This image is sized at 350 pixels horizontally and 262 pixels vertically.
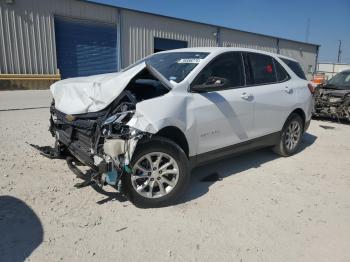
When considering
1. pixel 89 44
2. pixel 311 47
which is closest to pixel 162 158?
pixel 89 44

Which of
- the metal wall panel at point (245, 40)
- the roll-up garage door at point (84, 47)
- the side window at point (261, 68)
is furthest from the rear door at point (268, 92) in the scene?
the metal wall panel at point (245, 40)

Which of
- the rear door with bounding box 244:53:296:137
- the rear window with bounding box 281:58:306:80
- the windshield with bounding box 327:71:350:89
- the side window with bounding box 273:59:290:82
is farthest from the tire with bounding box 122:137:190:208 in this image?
the windshield with bounding box 327:71:350:89

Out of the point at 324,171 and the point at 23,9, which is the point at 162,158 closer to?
the point at 324,171

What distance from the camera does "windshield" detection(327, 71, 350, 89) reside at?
936 centimetres

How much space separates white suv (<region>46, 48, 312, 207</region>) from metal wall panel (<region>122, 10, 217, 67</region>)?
14.4m

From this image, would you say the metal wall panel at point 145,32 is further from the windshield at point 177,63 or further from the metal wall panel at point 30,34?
the windshield at point 177,63

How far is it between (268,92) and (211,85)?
4.79 feet

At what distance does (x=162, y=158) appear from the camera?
3.54 meters

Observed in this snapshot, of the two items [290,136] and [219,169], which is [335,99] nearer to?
[290,136]

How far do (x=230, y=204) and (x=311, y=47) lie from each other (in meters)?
37.0

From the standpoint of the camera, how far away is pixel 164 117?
3.41 m

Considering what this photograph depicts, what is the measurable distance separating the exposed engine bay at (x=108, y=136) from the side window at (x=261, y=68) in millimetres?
1650

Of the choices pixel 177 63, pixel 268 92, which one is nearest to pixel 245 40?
pixel 268 92

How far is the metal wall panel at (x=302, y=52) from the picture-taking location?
30.9 metres
